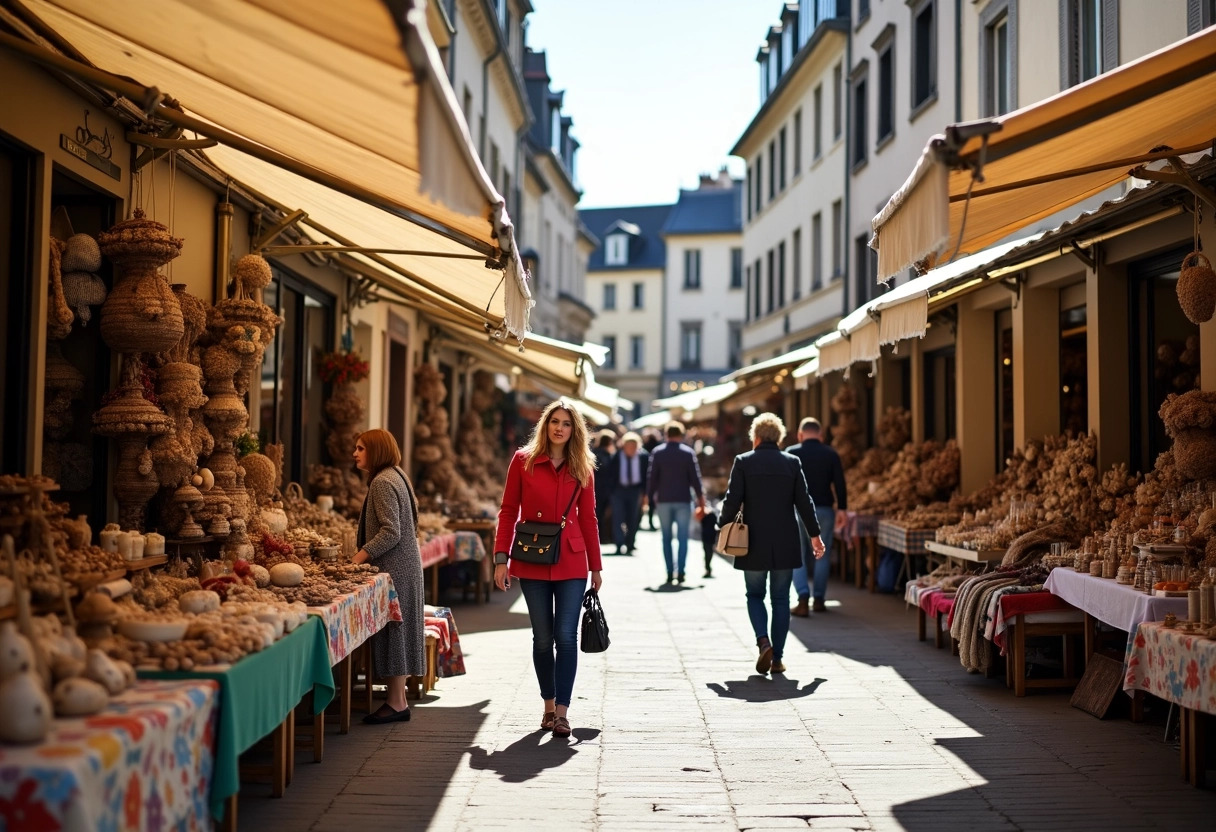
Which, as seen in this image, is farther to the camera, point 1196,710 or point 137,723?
point 1196,710

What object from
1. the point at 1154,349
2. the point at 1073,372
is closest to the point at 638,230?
the point at 1073,372

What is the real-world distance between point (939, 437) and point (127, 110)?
13.3 meters

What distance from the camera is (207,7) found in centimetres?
500

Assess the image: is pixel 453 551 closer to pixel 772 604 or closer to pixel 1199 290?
pixel 772 604

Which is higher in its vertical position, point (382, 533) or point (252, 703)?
point (382, 533)

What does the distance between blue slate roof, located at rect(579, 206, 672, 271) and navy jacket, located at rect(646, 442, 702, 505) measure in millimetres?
47552

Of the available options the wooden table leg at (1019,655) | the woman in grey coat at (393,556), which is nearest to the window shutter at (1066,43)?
the wooden table leg at (1019,655)

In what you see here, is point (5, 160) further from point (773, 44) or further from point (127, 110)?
point (773, 44)

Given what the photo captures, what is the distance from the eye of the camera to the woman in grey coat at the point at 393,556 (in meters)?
7.83

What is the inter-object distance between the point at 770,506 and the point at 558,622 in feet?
9.22

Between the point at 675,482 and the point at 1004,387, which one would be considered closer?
the point at 1004,387

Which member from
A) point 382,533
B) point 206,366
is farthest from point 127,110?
point 382,533

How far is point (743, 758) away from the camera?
694cm

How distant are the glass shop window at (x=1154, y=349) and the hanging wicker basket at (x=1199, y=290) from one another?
2.26m
